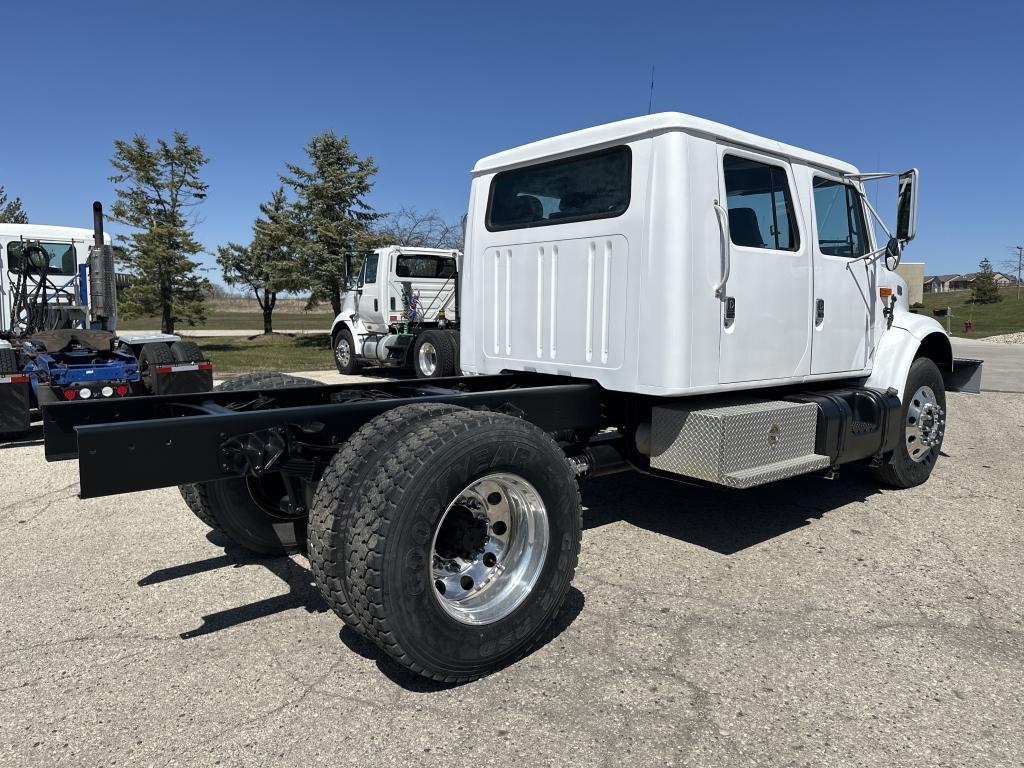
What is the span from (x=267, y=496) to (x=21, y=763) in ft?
5.81

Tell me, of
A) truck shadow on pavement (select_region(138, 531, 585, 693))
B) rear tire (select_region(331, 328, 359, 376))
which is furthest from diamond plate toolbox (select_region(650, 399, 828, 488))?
rear tire (select_region(331, 328, 359, 376))

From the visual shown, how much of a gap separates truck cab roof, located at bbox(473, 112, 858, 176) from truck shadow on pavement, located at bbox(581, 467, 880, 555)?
2391 mm

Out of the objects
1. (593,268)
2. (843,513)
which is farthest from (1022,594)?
(593,268)

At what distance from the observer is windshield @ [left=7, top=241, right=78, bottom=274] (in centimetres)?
999

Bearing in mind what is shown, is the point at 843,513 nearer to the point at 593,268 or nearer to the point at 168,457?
the point at 593,268

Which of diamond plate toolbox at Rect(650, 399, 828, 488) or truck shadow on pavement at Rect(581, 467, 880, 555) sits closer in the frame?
diamond plate toolbox at Rect(650, 399, 828, 488)

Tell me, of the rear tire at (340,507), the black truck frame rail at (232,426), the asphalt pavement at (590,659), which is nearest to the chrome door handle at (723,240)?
the black truck frame rail at (232,426)

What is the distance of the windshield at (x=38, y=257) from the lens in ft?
32.8

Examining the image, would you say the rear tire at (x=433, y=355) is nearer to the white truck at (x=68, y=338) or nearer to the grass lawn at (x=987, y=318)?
the white truck at (x=68, y=338)

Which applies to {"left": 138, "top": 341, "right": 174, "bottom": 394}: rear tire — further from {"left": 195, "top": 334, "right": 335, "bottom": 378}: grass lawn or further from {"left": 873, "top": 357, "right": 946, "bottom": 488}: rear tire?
{"left": 873, "top": 357, "right": 946, "bottom": 488}: rear tire

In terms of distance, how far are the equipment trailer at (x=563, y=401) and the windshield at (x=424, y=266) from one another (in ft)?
36.0

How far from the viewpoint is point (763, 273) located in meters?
4.37

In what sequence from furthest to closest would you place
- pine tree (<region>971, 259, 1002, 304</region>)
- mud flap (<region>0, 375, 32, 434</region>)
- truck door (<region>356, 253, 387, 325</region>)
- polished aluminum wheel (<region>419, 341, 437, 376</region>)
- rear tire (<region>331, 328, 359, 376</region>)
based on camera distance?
1. pine tree (<region>971, 259, 1002, 304</region>)
2. rear tire (<region>331, 328, 359, 376</region>)
3. truck door (<region>356, 253, 387, 325</region>)
4. polished aluminum wheel (<region>419, 341, 437, 376</region>)
5. mud flap (<region>0, 375, 32, 434</region>)

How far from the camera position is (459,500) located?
311 centimetres
